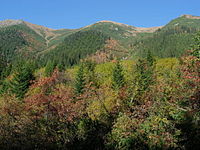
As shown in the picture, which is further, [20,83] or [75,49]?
[75,49]

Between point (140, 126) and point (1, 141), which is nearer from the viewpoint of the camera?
point (140, 126)

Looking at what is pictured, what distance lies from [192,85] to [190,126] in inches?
197

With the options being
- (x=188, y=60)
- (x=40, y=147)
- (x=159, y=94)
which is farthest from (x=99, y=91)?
(x=188, y=60)

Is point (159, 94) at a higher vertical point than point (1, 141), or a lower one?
higher

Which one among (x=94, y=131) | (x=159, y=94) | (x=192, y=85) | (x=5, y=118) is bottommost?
(x=94, y=131)

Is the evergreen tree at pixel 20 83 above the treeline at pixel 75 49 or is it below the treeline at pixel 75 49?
below

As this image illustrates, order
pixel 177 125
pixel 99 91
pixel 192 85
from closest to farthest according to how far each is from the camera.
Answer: pixel 192 85
pixel 177 125
pixel 99 91

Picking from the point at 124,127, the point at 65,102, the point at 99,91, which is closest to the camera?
the point at 124,127

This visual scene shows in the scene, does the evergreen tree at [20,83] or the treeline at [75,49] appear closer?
the evergreen tree at [20,83]

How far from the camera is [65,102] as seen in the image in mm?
15711

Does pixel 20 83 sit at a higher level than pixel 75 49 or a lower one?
lower

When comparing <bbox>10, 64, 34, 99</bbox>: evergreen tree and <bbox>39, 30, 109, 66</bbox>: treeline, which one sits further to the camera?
<bbox>39, 30, 109, 66</bbox>: treeline

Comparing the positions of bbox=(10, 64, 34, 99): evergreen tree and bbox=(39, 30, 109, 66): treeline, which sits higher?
bbox=(39, 30, 109, 66): treeline

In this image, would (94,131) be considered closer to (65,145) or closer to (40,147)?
(65,145)
